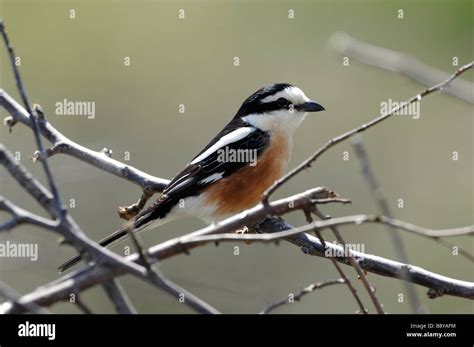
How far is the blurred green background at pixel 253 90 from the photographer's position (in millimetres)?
5832

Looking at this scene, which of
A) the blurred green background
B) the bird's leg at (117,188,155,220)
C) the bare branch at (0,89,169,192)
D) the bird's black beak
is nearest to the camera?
the bare branch at (0,89,169,192)

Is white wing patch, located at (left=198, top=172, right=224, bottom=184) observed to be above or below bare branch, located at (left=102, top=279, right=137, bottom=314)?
above

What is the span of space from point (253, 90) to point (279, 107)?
2.05 meters

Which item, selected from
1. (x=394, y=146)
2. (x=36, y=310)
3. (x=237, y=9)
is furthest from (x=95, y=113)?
(x=36, y=310)

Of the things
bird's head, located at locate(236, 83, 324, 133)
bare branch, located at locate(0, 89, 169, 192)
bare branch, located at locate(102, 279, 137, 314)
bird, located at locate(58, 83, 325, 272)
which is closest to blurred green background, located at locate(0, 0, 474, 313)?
bird, located at locate(58, 83, 325, 272)

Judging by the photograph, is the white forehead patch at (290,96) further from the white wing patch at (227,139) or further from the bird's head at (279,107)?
the white wing patch at (227,139)

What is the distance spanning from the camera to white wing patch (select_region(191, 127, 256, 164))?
184 inches

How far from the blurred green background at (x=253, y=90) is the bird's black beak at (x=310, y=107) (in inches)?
51.8

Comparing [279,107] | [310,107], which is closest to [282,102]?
[279,107]

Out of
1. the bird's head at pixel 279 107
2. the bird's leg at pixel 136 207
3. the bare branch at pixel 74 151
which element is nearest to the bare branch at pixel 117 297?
the bare branch at pixel 74 151

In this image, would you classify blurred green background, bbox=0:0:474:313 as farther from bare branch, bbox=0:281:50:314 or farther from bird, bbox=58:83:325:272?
bare branch, bbox=0:281:50:314

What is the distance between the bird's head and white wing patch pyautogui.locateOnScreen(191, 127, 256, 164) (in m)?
0.11

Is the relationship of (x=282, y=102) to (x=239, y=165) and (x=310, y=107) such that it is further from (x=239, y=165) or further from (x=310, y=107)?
(x=239, y=165)

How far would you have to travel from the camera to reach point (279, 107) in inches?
193
